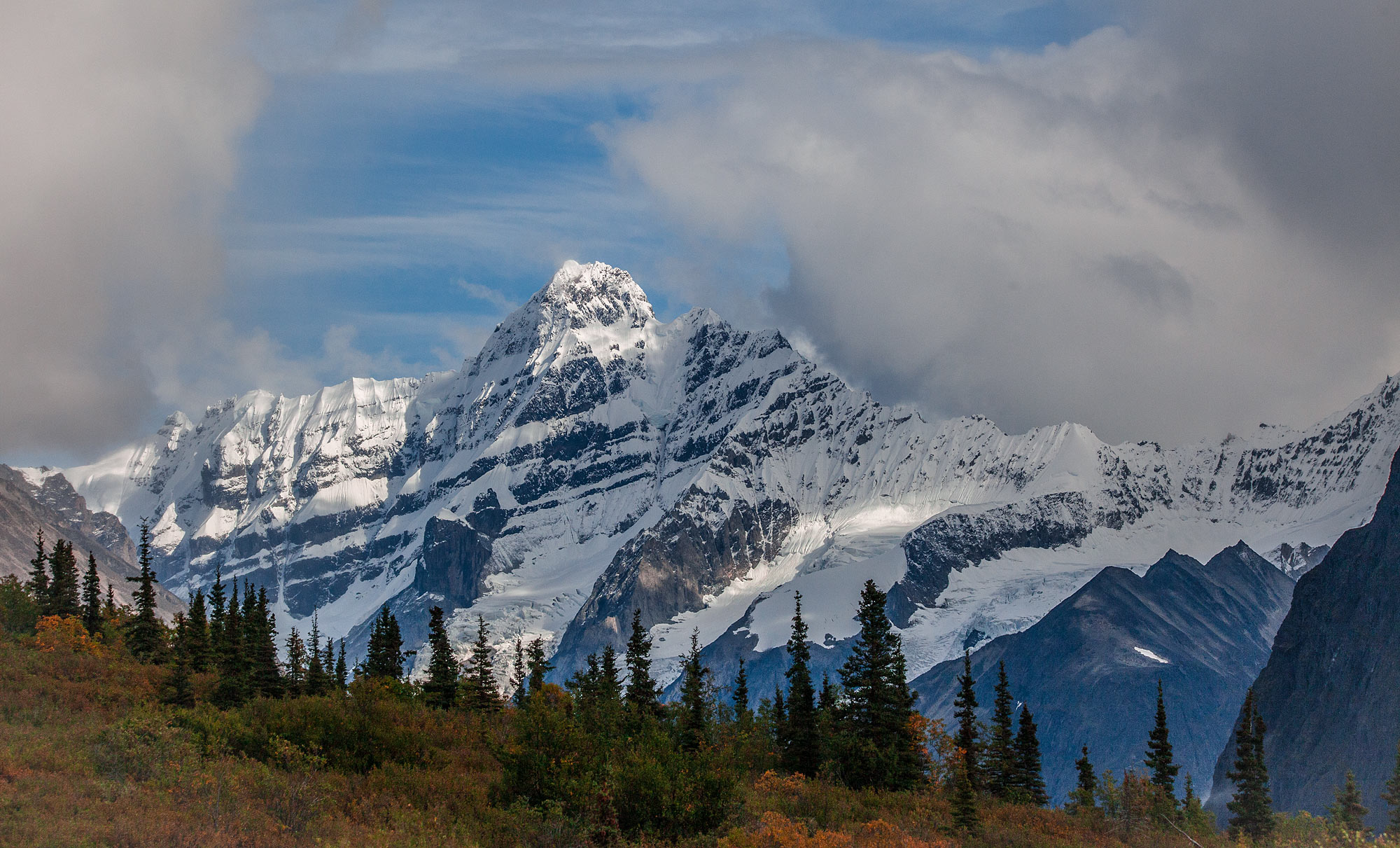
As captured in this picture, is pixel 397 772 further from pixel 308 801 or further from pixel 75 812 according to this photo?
pixel 75 812

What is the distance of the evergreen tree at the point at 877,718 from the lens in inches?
2420

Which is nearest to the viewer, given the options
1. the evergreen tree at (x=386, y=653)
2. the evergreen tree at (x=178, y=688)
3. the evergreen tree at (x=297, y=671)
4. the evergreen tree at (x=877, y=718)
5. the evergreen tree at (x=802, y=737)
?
the evergreen tree at (x=178, y=688)

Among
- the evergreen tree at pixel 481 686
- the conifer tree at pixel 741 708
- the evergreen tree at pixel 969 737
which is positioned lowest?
the evergreen tree at pixel 969 737

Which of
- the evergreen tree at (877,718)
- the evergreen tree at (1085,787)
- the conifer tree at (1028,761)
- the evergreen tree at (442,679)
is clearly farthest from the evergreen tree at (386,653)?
the evergreen tree at (1085,787)

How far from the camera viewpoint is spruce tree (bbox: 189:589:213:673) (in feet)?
266

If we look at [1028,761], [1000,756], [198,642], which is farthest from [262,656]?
[1028,761]

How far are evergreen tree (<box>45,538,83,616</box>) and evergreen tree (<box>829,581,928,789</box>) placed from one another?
60018 millimetres

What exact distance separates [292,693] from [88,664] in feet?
54.1

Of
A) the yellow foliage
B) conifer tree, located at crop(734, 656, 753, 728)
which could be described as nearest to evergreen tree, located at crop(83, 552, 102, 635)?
the yellow foliage

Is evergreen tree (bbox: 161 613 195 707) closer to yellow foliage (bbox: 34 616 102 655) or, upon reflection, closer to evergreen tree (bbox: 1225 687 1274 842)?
yellow foliage (bbox: 34 616 102 655)

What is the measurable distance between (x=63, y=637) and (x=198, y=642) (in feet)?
54.0

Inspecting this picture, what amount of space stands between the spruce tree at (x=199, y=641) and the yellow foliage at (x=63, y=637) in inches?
249

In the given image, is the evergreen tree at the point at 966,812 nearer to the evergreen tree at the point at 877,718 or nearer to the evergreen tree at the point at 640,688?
the evergreen tree at the point at 877,718

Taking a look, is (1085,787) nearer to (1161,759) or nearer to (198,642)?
(1161,759)
